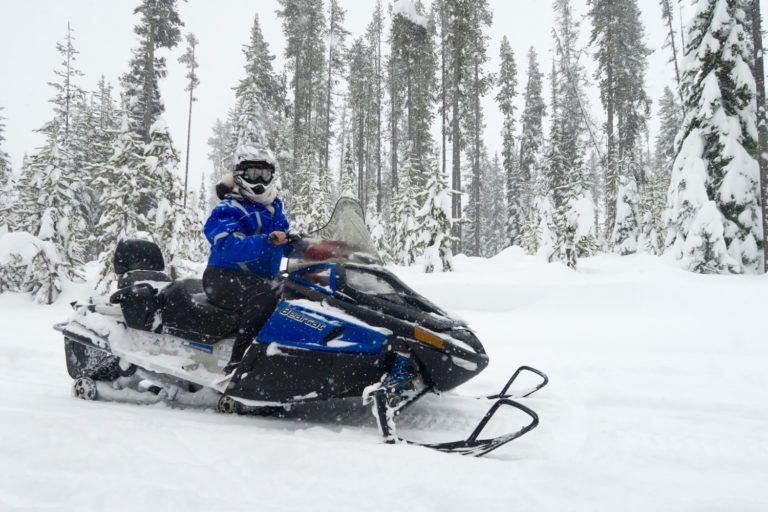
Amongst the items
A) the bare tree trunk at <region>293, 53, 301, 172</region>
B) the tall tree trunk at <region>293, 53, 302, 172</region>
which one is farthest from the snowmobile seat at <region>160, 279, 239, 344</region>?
the bare tree trunk at <region>293, 53, 301, 172</region>

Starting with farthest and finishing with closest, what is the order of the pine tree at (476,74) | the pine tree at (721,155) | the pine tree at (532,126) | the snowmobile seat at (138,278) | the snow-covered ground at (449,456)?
1. the pine tree at (532,126)
2. the pine tree at (476,74)
3. the pine tree at (721,155)
4. the snowmobile seat at (138,278)
5. the snow-covered ground at (449,456)

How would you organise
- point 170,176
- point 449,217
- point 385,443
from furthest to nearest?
point 449,217, point 170,176, point 385,443

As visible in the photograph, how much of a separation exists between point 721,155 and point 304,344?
13172 millimetres

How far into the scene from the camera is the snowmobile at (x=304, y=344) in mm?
3018

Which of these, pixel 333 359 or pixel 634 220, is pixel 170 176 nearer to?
pixel 333 359

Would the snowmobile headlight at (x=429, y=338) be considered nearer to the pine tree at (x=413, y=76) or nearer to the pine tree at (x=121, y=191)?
the pine tree at (x=121, y=191)

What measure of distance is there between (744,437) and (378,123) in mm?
34106

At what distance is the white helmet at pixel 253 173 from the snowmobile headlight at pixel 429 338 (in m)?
1.65

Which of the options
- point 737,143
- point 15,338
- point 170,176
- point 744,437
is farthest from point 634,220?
point 15,338

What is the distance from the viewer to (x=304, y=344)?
319 centimetres

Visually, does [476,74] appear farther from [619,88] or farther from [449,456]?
[449,456]

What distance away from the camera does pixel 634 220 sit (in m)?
24.0

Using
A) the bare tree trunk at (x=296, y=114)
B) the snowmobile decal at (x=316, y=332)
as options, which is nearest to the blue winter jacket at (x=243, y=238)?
the snowmobile decal at (x=316, y=332)

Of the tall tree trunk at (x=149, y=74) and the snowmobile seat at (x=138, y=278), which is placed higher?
the tall tree trunk at (x=149, y=74)
